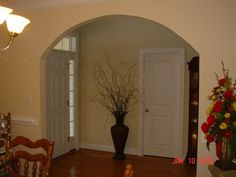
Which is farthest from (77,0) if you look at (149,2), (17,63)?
(17,63)

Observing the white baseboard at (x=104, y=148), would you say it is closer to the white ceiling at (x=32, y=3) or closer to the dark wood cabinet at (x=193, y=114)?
the dark wood cabinet at (x=193, y=114)

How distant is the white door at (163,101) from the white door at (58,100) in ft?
5.21

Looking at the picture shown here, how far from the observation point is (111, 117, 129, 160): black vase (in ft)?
15.9

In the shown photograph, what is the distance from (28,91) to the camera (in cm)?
385

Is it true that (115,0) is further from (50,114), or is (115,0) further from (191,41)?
(50,114)

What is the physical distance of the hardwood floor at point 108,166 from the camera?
423 cm

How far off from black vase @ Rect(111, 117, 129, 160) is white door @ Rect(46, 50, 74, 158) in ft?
3.39

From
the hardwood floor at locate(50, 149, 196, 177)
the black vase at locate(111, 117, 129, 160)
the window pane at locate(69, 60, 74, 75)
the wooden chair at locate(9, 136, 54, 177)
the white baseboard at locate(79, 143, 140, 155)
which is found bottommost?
the hardwood floor at locate(50, 149, 196, 177)

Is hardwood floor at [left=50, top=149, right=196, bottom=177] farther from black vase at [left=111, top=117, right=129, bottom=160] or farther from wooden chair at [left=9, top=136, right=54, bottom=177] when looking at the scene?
wooden chair at [left=9, top=136, right=54, bottom=177]

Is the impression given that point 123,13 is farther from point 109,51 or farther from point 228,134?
point 109,51

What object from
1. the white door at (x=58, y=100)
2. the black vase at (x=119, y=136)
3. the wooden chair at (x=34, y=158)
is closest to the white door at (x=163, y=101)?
the black vase at (x=119, y=136)

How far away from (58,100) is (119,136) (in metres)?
1.36

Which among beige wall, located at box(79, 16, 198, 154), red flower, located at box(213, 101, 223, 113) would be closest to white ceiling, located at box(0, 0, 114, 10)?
beige wall, located at box(79, 16, 198, 154)

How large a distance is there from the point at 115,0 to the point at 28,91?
6.06 feet
